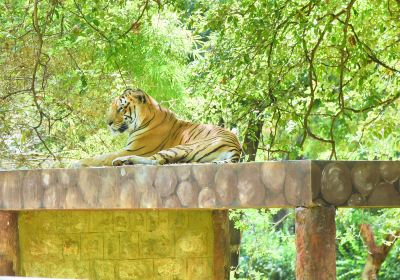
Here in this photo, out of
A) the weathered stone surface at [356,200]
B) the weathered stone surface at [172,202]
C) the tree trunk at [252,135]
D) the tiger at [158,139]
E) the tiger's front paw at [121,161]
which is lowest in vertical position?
the weathered stone surface at [356,200]

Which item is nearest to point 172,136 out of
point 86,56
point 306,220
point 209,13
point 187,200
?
point 187,200

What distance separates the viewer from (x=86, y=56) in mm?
12664

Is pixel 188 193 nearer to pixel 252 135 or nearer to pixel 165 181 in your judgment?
pixel 165 181

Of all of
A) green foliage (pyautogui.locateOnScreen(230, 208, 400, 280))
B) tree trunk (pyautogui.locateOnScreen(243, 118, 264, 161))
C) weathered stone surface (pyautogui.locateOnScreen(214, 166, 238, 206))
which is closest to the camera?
weathered stone surface (pyautogui.locateOnScreen(214, 166, 238, 206))

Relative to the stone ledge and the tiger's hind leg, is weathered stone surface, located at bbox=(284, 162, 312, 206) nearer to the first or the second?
the stone ledge

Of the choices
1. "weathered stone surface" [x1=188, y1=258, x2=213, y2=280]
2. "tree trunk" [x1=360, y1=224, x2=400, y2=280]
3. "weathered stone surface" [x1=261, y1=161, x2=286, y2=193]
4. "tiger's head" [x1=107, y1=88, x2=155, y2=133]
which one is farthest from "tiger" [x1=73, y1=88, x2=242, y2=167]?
"tree trunk" [x1=360, y1=224, x2=400, y2=280]

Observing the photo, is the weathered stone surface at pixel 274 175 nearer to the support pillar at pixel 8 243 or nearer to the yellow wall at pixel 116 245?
the yellow wall at pixel 116 245

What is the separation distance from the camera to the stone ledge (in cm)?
597

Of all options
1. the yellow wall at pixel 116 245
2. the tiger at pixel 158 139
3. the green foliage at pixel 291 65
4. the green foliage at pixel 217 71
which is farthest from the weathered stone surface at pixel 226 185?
the green foliage at pixel 291 65

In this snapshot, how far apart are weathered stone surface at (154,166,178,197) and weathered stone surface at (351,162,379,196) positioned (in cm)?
121

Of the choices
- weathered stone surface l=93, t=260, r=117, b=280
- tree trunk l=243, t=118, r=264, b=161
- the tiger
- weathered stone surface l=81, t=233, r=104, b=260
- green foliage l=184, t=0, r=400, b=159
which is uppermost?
green foliage l=184, t=0, r=400, b=159

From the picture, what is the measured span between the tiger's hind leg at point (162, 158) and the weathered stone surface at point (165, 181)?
20.7 inches

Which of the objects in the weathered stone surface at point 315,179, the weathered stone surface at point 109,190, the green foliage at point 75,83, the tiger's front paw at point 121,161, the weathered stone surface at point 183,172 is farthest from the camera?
the green foliage at point 75,83

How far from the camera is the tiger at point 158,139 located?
7340 mm
